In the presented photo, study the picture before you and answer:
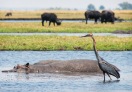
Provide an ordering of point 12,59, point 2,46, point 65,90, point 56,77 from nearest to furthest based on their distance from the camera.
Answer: point 65,90 < point 56,77 < point 12,59 < point 2,46

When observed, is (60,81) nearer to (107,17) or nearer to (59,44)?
(59,44)

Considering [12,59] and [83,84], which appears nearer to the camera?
[83,84]

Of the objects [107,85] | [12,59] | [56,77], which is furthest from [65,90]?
[12,59]

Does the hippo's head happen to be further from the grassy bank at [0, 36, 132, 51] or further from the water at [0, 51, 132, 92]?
the grassy bank at [0, 36, 132, 51]

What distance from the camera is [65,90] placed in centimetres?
1505

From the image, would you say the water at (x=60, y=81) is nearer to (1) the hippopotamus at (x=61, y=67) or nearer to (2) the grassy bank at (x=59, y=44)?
(1) the hippopotamus at (x=61, y=67)

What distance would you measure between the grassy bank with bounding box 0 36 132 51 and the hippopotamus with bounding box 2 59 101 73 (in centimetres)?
658

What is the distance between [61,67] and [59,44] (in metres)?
7.50

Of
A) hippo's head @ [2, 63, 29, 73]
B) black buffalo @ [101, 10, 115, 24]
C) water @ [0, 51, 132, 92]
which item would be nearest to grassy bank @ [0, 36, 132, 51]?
water @ [0, 51, 132, 92]

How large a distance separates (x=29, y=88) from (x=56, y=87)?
2.47 feet

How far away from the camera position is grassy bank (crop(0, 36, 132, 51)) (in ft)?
84.9

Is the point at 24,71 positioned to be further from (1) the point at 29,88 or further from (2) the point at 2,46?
(2) the point at 2,46

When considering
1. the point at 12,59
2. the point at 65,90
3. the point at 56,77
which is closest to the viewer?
the point at 65,90

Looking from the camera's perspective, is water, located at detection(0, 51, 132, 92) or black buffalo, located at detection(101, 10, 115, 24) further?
black buffalo, located at detection(101, 10, 115, 24)
